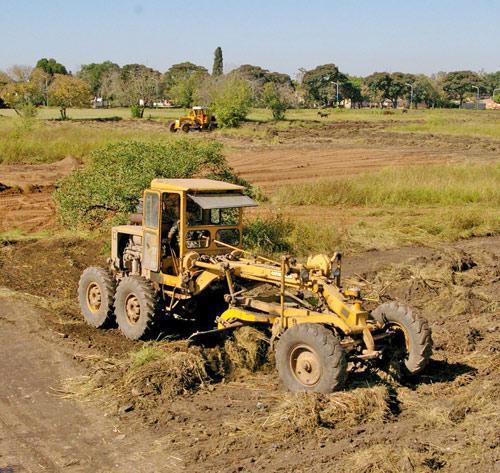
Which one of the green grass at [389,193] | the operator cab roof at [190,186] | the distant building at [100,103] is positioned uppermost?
the distant building at [100,103]

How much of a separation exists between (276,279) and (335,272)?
2.36 feet

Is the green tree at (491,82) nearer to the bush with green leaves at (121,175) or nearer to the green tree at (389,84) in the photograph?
the green tree at (389,84)

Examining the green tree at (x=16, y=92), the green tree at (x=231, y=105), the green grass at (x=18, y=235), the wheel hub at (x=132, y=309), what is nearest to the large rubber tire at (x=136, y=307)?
the wheel hub at (x=132, y=309)

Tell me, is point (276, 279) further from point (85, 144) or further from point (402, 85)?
point (402, 85)

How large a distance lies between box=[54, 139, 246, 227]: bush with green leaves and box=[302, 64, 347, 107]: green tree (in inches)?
3946

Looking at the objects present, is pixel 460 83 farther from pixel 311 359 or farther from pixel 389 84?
pixel 311 359

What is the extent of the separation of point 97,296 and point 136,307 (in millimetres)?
1080

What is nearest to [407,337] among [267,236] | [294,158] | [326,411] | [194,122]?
[326,411]

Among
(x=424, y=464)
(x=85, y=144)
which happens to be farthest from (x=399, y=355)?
(x=85, y=144)

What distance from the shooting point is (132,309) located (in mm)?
10578

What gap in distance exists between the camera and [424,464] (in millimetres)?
6582

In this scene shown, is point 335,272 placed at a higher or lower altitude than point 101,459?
higher

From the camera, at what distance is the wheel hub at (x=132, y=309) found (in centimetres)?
1047

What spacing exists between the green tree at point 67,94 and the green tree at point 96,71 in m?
45.4
